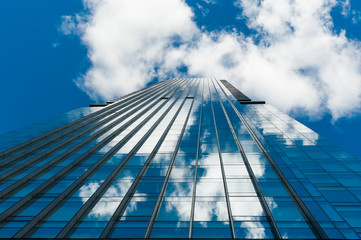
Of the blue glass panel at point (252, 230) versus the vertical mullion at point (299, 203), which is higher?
the vertical mullion at point (299, 203)

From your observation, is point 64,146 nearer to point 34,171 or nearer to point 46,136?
point 46,136

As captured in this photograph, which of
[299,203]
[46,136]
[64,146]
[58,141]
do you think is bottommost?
[299,203]

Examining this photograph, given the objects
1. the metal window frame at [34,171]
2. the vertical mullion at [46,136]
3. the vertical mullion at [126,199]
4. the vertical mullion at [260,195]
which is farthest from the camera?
the vertical mullion at [46,136]

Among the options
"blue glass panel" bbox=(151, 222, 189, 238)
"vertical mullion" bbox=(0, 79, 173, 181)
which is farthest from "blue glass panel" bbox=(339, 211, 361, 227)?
"vertical mullion" bbox=(0, 79, 173, 181)

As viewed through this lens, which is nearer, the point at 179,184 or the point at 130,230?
the point at 130,230

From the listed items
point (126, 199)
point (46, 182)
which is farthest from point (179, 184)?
point (46, 182)

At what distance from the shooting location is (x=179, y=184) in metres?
19.8

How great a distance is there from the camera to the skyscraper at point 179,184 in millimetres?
14852

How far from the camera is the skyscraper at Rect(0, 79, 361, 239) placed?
14.9 metres

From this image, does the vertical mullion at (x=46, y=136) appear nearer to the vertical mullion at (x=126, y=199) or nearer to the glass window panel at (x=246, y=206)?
the vertical mullion at (x=126, y=199)

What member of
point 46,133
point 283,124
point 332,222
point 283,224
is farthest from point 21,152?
point 283,124

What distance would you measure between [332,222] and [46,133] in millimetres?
32886

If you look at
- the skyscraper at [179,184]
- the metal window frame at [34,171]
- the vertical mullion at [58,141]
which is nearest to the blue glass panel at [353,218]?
the skyscraper at [179,184]

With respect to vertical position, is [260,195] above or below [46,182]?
below
